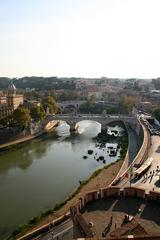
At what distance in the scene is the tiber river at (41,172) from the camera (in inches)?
633

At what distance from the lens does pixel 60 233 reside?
1142cm

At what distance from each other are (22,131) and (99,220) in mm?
25804

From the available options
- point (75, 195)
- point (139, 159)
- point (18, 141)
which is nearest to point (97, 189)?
point (75, 195)

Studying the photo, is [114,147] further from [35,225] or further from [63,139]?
[35,225]

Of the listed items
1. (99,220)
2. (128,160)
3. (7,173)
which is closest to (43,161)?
(7,173)

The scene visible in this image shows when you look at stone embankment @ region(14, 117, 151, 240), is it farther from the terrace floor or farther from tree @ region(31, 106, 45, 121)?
tree @ region(31, 106, 45, 121)

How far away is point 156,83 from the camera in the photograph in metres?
86.2

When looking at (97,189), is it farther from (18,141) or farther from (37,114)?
(37,114)

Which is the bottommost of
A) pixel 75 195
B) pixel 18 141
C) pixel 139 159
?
pixel 18 141

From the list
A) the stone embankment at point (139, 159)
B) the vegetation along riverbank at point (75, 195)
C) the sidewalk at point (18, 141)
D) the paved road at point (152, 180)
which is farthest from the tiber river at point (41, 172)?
the paved road at point (152, 180)

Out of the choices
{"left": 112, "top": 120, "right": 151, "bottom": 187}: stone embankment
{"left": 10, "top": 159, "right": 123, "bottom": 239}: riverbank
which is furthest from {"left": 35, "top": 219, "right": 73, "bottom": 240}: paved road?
{"left": 112, "top": 120, "right": 151, "bottom": 187}: stone embankment

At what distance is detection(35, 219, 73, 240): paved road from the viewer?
1110cm

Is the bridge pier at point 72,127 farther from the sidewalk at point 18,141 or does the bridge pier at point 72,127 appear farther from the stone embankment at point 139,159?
the stone embankment at point 139,159

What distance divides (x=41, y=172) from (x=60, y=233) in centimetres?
1134
